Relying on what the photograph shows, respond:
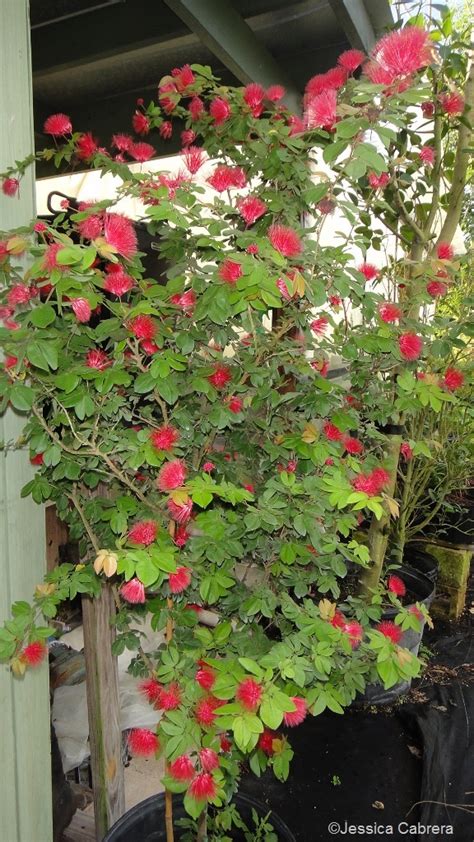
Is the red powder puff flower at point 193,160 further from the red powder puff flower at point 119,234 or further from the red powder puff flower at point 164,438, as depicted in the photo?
the red powder puff flower at point 164,438

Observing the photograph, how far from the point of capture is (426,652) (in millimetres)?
2322

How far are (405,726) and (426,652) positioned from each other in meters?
0.44

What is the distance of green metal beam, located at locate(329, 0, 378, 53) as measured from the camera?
1.41m

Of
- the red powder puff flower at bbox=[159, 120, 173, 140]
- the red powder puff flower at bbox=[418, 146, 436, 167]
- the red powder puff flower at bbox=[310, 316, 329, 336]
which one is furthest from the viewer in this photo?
the red powder puff flower at bbox=[418, 146, 436, 167]

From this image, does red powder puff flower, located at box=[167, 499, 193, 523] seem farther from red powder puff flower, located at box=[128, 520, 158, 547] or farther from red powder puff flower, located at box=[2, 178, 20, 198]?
red powder puff flower, located at box=[2, 178, 20, 198]

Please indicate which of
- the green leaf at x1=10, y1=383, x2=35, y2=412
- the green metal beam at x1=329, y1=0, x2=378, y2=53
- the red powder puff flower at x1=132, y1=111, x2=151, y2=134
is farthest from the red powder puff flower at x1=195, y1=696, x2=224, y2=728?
the green metal beam at x1=329, y1=0, x2=378, y2=53

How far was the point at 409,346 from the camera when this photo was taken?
1008 millimetres

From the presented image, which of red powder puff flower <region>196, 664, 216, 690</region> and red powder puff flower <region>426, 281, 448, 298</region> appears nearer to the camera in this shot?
red powder puff flower <region>196, 664, 216, 690</region>

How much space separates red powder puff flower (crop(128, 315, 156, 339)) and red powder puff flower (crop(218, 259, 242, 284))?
0.13m

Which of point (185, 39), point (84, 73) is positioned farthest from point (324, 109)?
point (84, 73)

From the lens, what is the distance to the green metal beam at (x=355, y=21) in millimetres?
1406

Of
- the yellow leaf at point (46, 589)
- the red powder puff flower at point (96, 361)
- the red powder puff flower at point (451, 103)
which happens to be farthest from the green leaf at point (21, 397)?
the red powder puff flower at point (451, 103)

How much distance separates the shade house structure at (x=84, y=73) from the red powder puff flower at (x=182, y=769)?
0.37 metres

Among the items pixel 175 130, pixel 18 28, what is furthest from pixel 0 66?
pixel 175 130
